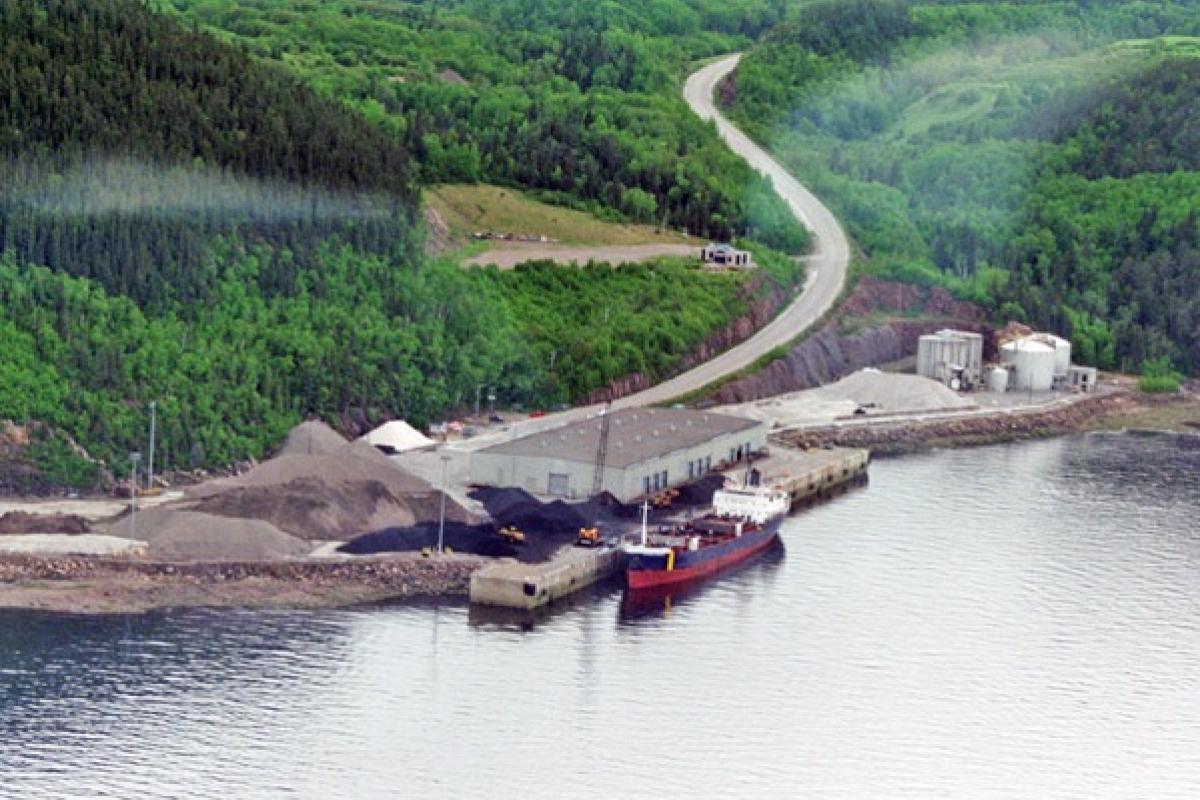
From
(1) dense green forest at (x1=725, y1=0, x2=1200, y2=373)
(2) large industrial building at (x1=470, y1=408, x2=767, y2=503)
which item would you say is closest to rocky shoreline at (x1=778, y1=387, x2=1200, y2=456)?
(1) dense green forest at (x1=725, y1=0, x2=1200, y2=373)

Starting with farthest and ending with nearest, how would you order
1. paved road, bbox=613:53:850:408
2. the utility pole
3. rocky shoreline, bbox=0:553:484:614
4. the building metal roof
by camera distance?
paved road, bbox=613:53:850:408 < the building metal roof < the utility pole < rocky shoreline, bbox=0:553:484:614

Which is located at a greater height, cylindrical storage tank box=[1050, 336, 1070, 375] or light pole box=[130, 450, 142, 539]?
cylindrical storage tank box=[1050, 336, 1070, 375]

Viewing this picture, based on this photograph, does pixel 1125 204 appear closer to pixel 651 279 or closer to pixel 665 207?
pixel 665 207

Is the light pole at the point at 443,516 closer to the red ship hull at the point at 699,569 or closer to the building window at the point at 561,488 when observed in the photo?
the building window at the point at 561,488

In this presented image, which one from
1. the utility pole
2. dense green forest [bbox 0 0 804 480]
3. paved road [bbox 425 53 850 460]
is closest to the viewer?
the utility pole

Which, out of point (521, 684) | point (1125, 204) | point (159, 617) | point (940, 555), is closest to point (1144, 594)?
point (940, 555)

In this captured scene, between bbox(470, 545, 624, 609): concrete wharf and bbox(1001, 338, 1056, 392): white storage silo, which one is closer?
Answer: bbox(470, 545, 624, 609): concrete wharf

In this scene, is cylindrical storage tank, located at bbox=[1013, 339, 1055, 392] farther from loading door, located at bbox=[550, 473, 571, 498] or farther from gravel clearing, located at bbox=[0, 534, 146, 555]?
gravel clearing, located at bbox=[0, 534, 146, 555]

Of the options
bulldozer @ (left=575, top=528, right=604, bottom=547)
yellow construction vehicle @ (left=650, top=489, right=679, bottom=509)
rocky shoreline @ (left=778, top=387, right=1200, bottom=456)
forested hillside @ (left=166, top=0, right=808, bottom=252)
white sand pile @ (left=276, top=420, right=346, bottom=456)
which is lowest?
bulldozer @ (left=575, top=528, right=604, bottom=547)
